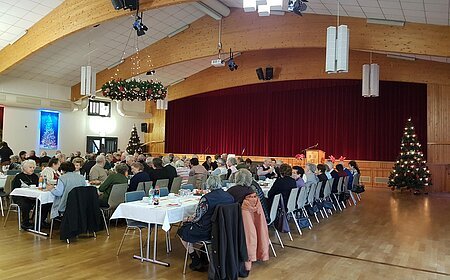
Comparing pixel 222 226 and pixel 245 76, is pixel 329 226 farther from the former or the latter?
pixel 245 76

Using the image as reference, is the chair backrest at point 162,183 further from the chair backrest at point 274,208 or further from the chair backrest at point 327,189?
the chair backrest at point 327,189

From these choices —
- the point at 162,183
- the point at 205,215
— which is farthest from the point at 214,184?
the point at 162,183

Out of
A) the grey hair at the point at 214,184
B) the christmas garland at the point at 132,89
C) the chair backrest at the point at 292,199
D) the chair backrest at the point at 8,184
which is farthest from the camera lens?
the christmas garland at the point at 132,89

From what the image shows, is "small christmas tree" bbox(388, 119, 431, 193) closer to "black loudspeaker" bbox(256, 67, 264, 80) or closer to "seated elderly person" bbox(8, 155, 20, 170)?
"black loudspeaker" bbox(256, 67, 264, 80)

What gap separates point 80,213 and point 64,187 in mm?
465

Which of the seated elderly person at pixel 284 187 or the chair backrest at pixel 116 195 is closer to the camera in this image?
the seated elderly person at pixel 284 187

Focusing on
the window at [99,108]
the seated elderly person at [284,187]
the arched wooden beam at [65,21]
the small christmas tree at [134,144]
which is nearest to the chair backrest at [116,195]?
the seated elderly person at [284,187]

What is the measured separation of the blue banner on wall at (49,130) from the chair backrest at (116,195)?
1118cm

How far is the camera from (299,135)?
58.4 feet

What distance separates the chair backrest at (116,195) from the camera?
6465 mm

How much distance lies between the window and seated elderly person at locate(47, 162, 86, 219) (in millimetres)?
12980

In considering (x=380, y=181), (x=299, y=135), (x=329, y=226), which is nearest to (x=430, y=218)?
(x=329, y=226)

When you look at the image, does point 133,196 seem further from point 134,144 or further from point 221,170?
point 134,144

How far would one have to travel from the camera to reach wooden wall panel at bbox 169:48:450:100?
13.8 meters
